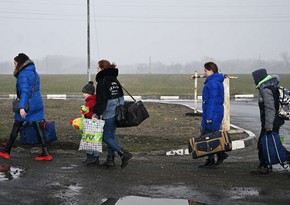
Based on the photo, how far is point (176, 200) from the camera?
6.55 metres

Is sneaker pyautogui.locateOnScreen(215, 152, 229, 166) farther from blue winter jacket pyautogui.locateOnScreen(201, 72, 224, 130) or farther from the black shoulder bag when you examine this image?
the black shoulder bag

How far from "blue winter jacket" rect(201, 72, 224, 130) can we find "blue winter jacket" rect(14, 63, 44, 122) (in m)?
2.76

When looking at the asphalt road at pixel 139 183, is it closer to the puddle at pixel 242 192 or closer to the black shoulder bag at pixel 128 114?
the puddle at pixel 242 192

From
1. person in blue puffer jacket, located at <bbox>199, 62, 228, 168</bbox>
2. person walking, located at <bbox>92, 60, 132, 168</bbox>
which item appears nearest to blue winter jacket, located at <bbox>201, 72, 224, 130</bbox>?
person in blue puffer jacket, located at <bbox>199, 62, 228, 168</bbox>

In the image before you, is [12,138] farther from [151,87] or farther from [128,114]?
[151,87]

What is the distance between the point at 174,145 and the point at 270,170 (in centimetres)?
324

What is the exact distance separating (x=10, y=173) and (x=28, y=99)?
1.52 metres

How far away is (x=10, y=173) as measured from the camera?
8156 millimetres

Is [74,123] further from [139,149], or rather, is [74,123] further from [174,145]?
[174,145]

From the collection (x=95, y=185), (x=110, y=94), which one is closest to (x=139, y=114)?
(x=110, y=94)

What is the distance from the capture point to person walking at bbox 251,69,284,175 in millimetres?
8312

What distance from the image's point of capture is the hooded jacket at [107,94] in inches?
339

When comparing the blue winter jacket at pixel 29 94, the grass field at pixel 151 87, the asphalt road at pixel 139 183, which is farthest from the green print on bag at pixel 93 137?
the grass field at pixel 151 87

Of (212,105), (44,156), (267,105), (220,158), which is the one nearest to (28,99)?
(44,156)
